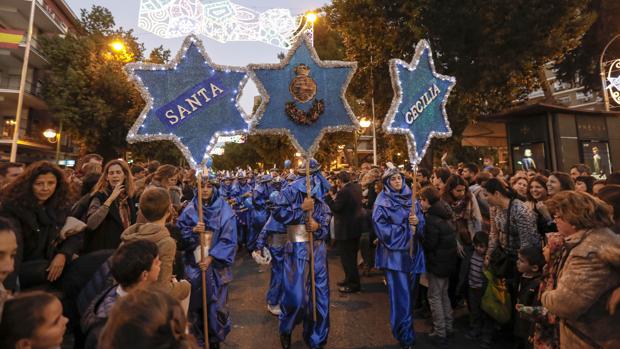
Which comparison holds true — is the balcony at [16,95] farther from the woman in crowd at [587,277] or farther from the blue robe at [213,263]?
the woman in crowd at [587,277]

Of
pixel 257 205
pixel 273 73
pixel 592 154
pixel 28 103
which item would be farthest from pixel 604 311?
pixel 28 103

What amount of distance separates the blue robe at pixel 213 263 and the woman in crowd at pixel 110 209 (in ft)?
2.02

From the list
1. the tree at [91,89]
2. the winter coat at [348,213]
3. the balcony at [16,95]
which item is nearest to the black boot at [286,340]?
the winter coat at [348,213]

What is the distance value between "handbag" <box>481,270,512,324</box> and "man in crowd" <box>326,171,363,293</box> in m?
2.73

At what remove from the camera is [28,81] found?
70.4ft

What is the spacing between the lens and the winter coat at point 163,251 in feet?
8.11

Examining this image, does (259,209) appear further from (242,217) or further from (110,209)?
(110,209)

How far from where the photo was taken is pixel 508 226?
13.8 feet

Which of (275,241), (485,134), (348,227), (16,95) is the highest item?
(16,95)

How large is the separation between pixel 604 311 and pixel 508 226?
2.04m

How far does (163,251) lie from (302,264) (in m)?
2.20

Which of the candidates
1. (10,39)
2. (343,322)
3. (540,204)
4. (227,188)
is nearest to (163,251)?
(343,322)

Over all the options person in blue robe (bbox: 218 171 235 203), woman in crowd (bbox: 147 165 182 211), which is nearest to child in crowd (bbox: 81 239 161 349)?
woman in crowd (bbox: 147 165 182 211)

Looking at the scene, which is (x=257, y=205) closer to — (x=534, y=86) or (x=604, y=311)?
(x=604, y=311)
